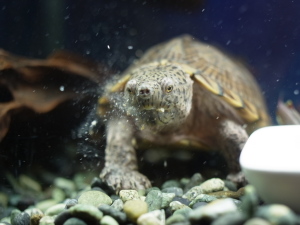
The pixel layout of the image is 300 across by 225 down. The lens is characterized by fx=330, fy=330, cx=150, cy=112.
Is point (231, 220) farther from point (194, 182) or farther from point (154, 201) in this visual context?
point (194, 182)

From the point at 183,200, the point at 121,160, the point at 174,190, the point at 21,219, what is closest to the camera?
the point at 21,219

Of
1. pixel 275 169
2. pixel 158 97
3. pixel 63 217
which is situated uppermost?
pixel 158 97

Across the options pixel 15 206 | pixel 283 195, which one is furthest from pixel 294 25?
pixel 15 206

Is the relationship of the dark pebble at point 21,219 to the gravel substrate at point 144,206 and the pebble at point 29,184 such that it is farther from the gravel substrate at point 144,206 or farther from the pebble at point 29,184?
the pebble at point 29,184

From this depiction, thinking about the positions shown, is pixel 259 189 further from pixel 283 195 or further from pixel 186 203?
pixel 186 203

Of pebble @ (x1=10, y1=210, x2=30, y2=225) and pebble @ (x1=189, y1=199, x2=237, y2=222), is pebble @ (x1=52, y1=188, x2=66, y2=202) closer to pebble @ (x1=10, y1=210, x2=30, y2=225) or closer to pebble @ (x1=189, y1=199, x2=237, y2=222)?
pebble @ (x1=10, y1=210, x2=30, y2=225)

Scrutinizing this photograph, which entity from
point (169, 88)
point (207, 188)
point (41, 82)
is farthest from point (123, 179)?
point (41, 82)
